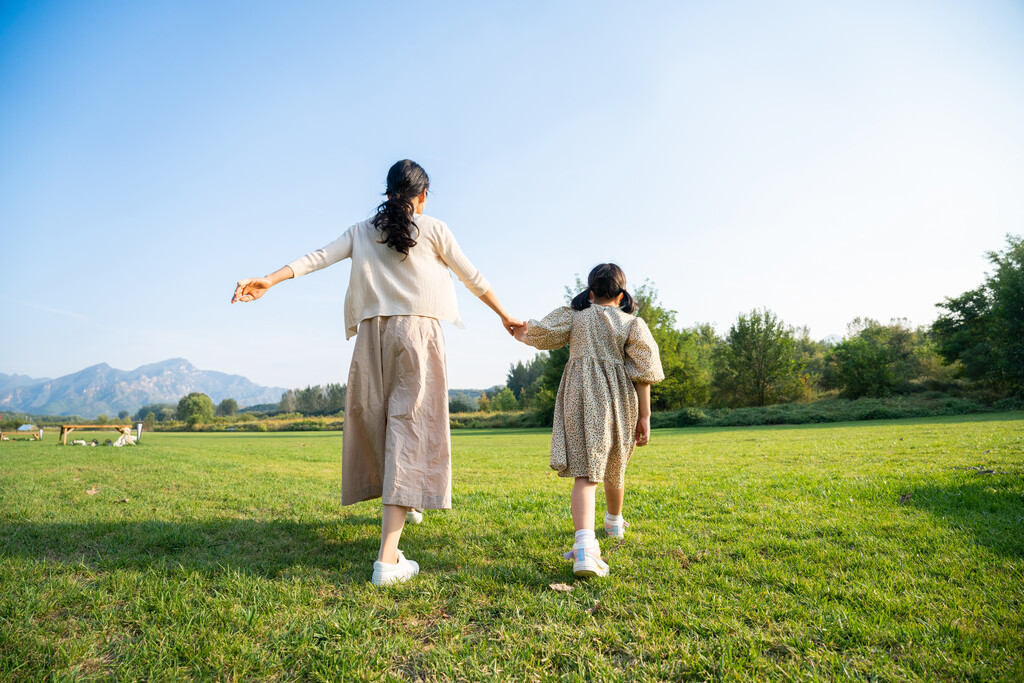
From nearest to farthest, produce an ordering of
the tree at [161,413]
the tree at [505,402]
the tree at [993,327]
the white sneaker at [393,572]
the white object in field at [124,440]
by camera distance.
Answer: the white sneaker at [393,572]
the white object in field at [124,440]
the tree at [993,327]
the tree at [505,402]
the tree at [161,413]

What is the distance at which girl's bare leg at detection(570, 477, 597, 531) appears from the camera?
2.84 meters

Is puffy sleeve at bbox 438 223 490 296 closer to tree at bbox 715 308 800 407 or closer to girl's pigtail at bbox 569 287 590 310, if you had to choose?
girl's pigtail at bbox 569 287 590 310

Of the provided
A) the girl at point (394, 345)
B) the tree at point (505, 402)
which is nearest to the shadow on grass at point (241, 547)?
the girl at point (394, 345)

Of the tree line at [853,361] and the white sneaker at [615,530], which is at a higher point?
the tree line at [853,361]

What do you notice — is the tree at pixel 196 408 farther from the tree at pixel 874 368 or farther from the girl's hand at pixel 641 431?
the girl's hand at pixel 641 431

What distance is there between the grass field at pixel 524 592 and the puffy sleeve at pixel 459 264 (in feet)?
5.82

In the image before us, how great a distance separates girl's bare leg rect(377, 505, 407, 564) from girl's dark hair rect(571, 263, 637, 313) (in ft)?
5.72

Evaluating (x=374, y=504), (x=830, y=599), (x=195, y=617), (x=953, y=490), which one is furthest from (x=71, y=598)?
(x=953, y=490)

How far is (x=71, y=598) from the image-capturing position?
234cm

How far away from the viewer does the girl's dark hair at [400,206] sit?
3031 millimetres

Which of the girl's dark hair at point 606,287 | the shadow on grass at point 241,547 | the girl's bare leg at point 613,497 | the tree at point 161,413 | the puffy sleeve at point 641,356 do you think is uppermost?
the girl's dark hair at point 606,287

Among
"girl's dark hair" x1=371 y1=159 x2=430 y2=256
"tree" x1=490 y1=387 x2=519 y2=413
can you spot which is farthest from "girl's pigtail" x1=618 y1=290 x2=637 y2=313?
"tree" x1=490 y1=387 x2=519 y2=413

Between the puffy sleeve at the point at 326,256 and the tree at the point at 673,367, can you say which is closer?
the puffy sleeve at the point at 326,256

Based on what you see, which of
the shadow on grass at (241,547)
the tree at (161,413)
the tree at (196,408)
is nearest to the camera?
the shadow on grass at (241,547)
